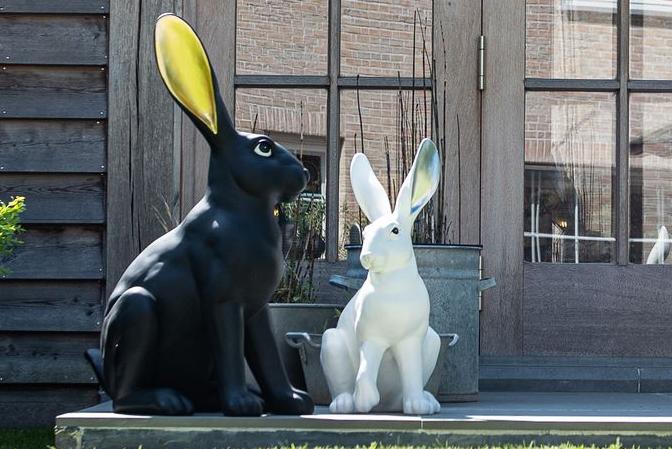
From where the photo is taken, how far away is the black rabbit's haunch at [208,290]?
3.04 meters

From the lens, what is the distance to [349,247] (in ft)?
12.4

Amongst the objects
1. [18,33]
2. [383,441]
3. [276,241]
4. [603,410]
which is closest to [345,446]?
[383,441]

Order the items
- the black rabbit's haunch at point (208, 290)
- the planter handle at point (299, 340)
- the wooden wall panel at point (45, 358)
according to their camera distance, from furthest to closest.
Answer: the wooden wall panel at point (45, 358) → the planter handle at point (299, 340) → the black rabbit's haunch at point (208, 290)

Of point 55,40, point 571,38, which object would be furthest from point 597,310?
point 55,40

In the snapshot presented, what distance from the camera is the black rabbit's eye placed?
10.4 feet

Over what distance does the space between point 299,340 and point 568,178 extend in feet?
4.28

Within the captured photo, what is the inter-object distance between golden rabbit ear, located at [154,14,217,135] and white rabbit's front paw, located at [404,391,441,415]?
0.86 meters

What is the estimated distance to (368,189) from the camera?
3.36m

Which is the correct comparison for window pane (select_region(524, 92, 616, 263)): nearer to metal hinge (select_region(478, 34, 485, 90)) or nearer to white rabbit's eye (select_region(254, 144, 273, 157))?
metal hinge (select_region(478, 34, 485, 90))

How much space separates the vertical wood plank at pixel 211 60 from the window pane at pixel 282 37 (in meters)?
0.03

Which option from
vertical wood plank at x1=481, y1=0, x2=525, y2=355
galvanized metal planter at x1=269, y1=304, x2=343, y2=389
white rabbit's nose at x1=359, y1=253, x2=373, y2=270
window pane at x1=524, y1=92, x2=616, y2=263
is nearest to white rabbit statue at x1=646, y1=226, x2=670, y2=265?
window pane at x1=524, y1=92, x2=616, y2=263

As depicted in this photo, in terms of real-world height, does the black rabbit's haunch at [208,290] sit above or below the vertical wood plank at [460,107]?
below

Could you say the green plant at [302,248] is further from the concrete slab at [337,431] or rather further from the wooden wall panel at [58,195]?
the concrete slab at [337,431]

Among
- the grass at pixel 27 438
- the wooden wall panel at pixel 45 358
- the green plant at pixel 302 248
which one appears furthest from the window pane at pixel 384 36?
the grass at pixel 27 438
